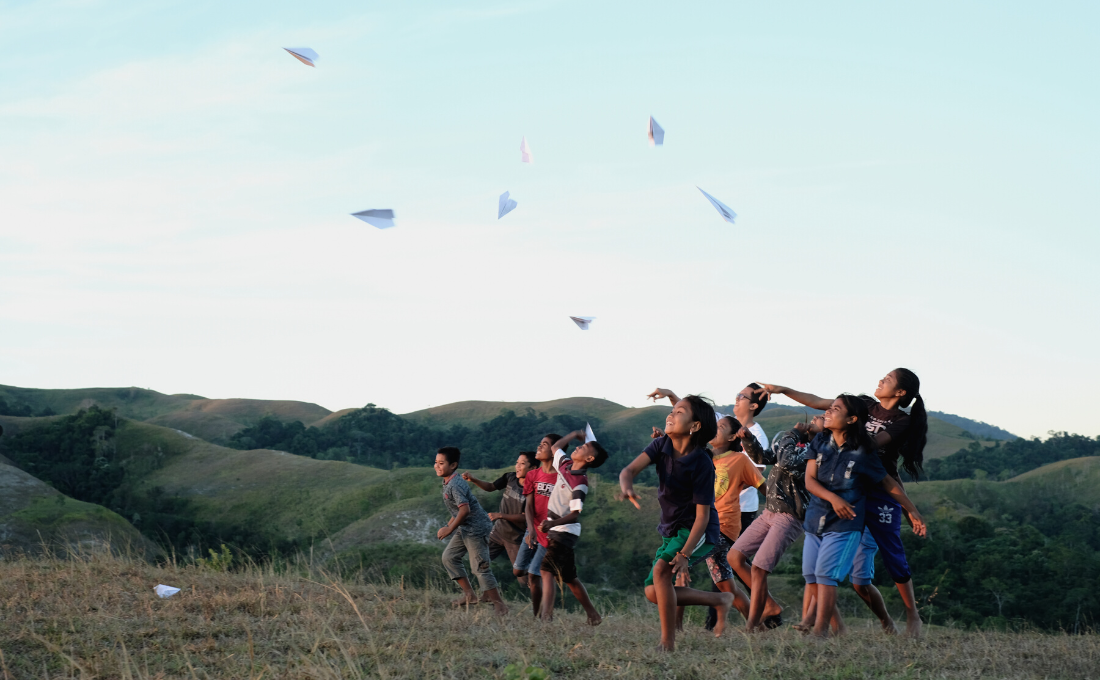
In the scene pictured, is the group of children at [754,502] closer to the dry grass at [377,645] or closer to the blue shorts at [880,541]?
the blue shorts at [880,541]

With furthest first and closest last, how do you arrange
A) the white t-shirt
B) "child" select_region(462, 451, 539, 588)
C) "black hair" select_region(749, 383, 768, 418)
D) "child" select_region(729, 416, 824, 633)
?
"child" select_region(462, 451, 539, 588) < the white t-shirt < "black hair" select_region(749, 383, 768, 418) < "child" select_region(729, 416, 824, 633)

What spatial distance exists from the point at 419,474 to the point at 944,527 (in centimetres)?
2823

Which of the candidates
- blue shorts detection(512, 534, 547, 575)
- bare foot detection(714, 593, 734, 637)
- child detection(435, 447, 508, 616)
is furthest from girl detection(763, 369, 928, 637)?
child detection(435, 447, 508, 616)

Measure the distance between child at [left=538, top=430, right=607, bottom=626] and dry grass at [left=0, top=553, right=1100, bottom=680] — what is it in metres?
0.30

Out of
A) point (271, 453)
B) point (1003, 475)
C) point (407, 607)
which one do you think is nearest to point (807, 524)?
point (407, 607)

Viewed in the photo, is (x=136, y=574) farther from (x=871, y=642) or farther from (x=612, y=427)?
(x=612, y=427)

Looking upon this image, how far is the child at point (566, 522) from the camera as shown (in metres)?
7.57

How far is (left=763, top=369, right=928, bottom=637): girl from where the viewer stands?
6.67 m

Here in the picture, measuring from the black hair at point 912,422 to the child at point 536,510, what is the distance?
285 cm

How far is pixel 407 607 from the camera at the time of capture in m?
8.04

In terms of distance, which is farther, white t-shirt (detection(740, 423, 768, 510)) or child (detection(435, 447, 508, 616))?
child (detection(435, 447, 508, 616))

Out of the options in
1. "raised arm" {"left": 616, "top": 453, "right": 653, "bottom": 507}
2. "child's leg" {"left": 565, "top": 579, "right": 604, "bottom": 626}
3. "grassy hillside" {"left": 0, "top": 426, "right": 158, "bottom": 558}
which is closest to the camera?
"raised arm" {"left": 616, "top": 453, "right": 653, "bottom": 507}

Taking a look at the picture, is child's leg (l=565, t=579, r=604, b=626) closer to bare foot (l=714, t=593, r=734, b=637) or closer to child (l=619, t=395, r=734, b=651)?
bare foot (l=714, t=593, r=734, b=637)

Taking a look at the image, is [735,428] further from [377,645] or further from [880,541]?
[377,645]
